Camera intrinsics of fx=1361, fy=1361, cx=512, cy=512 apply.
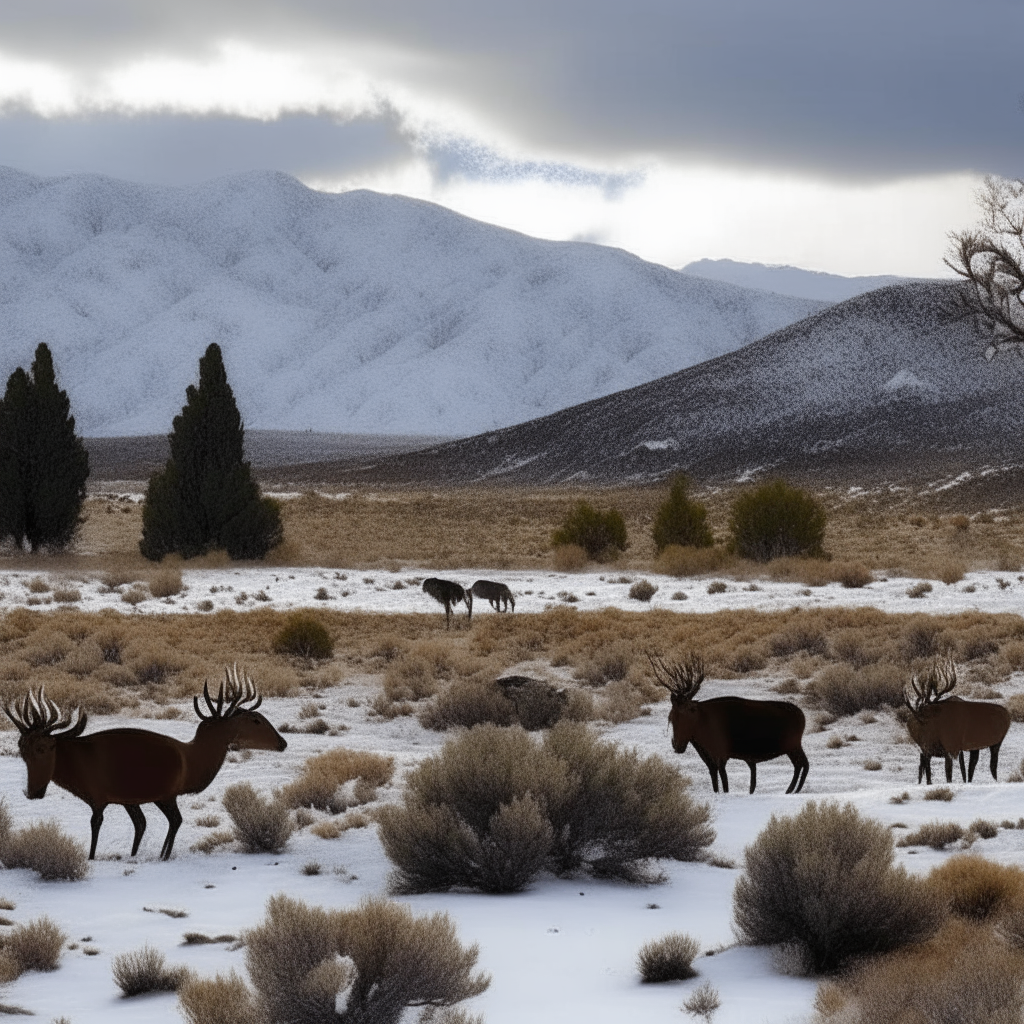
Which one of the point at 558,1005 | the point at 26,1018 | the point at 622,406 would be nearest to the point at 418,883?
the point at 558,1005

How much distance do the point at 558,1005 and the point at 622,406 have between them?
106256mm

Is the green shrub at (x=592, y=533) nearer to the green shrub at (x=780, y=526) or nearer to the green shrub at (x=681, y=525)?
the green shrub at (x=681, y=525)

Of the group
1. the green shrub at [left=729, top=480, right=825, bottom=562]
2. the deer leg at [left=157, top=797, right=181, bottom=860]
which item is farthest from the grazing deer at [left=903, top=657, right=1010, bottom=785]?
the green shrub at [left=729, top=480, right=825, bottom=562]

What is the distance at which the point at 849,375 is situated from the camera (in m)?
101

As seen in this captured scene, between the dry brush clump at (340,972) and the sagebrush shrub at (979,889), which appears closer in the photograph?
the dry brush clump at (340,972)

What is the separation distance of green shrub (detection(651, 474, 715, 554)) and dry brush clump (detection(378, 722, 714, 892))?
28.1m

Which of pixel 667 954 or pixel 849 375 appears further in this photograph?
pixel 849 375

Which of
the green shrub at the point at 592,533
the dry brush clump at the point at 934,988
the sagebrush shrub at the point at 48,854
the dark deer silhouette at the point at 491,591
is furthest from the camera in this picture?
the green shrub at the point at 592,533

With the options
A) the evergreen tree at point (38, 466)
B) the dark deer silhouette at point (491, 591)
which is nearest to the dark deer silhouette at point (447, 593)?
the dark deer silhouette at point (491, 591)

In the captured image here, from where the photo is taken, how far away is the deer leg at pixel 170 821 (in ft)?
29.0

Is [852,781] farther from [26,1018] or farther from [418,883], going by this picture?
[26,1018]

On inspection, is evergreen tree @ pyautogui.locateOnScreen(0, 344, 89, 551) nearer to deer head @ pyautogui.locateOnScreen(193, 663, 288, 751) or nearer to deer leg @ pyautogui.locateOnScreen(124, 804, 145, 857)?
deer head @ pyautogui.locateOnScreen(193, 663, 288, 751)

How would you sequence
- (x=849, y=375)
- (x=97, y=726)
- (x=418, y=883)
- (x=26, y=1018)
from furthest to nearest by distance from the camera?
(x=849, y=375)
(x=97, y=726)
(x=418, y=883)
(x=26, y=1018)

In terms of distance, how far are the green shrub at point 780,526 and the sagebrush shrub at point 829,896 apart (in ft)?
95.0
